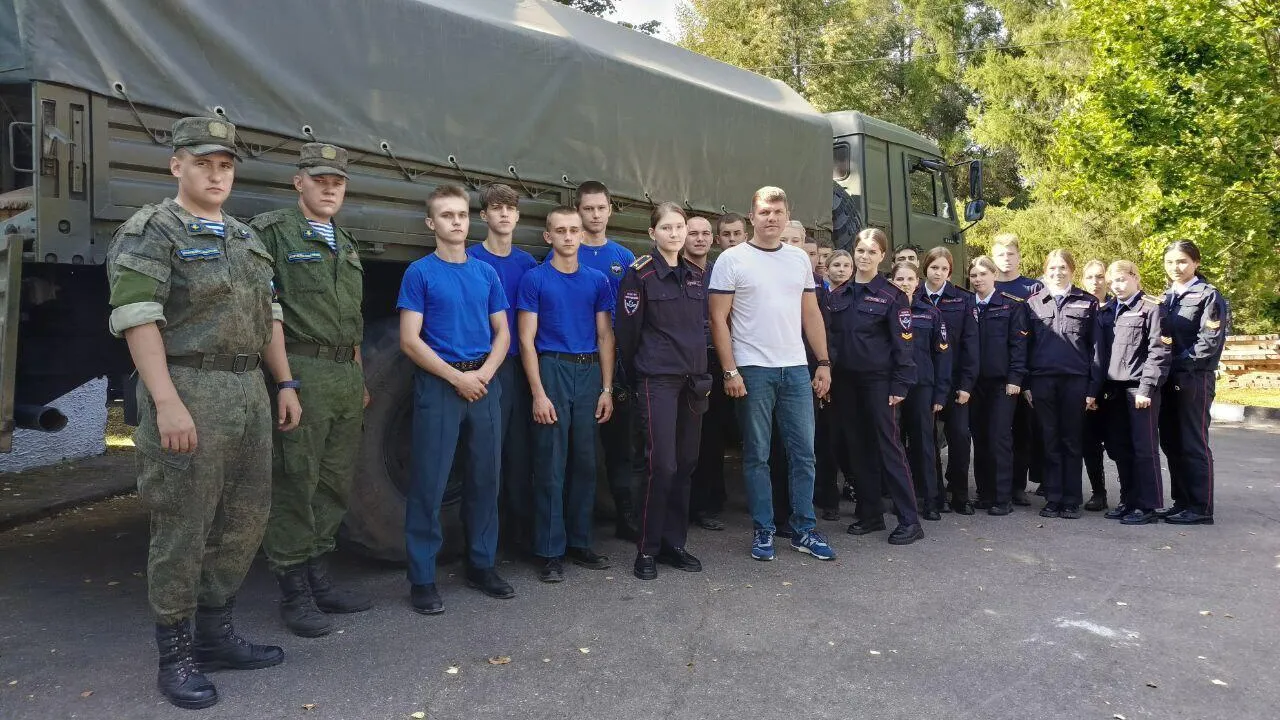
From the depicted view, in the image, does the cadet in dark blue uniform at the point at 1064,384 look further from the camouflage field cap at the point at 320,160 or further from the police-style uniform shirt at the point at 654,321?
the camouflage field cap at the point at 320,160

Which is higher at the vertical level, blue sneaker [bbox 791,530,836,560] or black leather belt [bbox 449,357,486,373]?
black leather belt [bbox 449,357,486,373]

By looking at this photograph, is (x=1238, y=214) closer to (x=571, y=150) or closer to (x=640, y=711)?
(x=571, y=150)

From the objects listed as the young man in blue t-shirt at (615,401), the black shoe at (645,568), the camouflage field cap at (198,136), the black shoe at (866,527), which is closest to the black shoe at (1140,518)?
the black shoe at (866,527)

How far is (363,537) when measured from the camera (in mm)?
4195

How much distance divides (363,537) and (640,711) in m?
1.92

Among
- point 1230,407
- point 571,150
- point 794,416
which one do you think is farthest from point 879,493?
point 1230,407

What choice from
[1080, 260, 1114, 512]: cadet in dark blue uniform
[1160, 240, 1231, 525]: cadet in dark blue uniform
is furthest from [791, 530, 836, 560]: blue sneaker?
[1160, 240, 1231, 525]: cadet in dark blue uniform

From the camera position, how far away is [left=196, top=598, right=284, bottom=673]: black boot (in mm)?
3070

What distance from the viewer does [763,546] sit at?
4609 millimetres

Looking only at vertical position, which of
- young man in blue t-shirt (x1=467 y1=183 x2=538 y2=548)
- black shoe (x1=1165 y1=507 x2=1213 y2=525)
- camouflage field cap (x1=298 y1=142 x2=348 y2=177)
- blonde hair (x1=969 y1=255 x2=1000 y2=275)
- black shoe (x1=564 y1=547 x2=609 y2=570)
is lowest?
black shoe (x1=1165 y1=507 x2=1213 y2=525)

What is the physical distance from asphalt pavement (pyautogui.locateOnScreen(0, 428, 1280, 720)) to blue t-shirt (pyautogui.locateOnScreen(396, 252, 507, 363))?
3.61 ft

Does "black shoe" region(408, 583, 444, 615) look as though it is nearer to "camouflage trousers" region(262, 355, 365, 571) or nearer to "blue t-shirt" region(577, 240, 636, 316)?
"camouflage trousers" region(262, 355, 365, 571)

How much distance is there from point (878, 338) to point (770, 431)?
38.5 inches

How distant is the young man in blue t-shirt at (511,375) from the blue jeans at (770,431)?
1.12m
